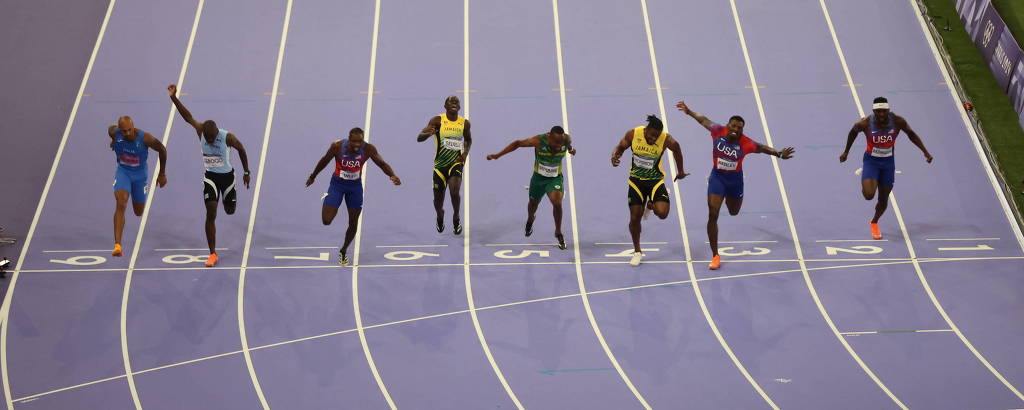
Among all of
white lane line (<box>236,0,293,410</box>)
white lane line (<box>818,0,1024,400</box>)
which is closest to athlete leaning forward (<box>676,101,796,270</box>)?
white lane line (<box>818,0,1024,400</box>)

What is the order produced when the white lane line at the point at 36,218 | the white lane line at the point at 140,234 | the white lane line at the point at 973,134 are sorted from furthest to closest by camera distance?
the white lane line at the point at 973,134 → the white lane line at the point at 36,218 → the white lane line at the point at 140,234

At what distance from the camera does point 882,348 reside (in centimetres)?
1184

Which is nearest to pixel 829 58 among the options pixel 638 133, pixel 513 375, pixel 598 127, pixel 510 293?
pixel 598 127

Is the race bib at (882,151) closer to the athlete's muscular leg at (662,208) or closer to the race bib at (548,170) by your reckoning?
the athlete's muscular leg at (662,208)

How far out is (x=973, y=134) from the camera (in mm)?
15812

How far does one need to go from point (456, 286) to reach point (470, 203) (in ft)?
6.29

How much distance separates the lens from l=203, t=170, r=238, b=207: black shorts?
42.8 feet

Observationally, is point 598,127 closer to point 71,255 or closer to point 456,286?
point 456,286

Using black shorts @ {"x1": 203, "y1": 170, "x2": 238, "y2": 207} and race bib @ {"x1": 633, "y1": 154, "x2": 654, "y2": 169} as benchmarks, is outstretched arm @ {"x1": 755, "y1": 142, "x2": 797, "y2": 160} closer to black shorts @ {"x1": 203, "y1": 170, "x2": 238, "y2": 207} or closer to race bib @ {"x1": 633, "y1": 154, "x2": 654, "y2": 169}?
race bib @ {"x1": 633, "y1": 154, "x2": 654, "y2": 169}

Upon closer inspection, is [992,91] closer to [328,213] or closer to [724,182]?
[724,182]

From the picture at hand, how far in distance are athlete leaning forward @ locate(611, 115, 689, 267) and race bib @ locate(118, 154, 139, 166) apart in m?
5.19

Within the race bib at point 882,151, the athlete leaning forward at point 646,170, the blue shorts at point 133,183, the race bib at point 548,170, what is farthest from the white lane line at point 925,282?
the blue shorts at point 133,183

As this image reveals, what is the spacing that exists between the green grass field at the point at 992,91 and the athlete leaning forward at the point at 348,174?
310 inches

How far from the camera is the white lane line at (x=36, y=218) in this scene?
450 inches
